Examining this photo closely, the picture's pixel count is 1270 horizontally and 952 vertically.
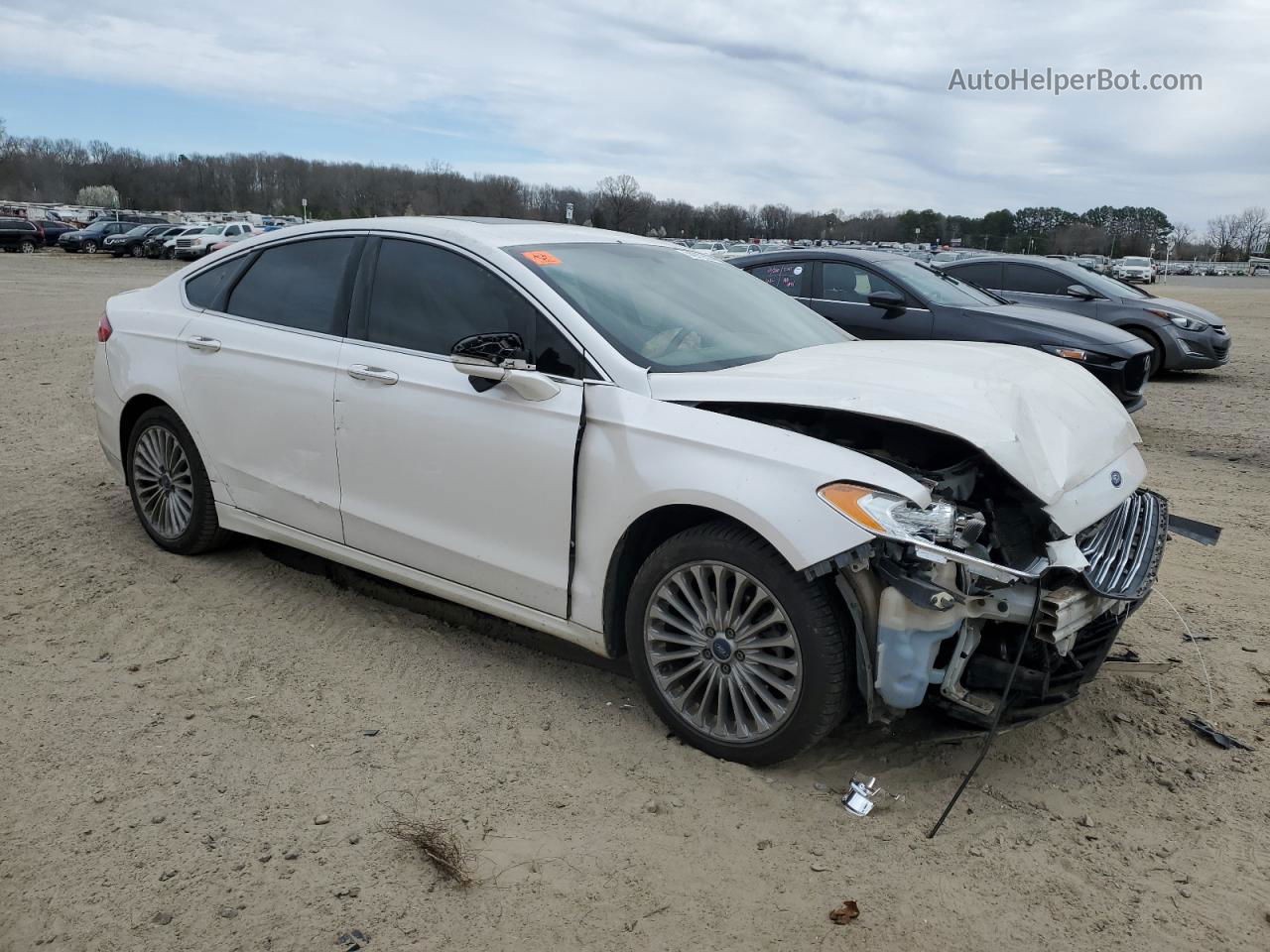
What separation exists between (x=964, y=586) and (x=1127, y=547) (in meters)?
0.94

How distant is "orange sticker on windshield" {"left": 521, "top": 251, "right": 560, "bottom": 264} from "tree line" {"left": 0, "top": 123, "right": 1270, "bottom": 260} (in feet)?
162

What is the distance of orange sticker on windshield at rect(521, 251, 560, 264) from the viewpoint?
3939 millimetres

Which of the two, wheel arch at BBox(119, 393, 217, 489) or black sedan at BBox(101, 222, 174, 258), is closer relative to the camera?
wheel arch at BBox(119, 393, 217, 489)

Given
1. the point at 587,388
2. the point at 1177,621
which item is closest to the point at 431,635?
the point at 587,388

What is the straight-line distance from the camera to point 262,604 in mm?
4711

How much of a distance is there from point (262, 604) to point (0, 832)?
1802 mm

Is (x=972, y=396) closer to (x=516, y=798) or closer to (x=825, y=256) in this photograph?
(x=516, y=798)

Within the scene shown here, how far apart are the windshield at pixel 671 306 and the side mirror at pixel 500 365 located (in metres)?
0.29

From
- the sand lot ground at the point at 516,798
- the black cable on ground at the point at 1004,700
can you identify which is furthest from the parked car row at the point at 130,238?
the black cable on ground at the point at 1004,700

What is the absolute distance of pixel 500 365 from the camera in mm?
3631

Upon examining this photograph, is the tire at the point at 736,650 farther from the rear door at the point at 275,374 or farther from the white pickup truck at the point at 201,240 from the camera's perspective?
the white pickup truck at the point at 201,240

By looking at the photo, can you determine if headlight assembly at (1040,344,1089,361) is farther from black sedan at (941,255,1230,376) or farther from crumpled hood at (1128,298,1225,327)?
crumpled hood at (1128,298,1225,327)

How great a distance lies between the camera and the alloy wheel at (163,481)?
5078 mm

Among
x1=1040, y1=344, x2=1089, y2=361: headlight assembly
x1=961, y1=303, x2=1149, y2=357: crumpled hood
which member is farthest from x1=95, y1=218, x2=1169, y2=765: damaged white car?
x1=1040, y1=344, x2=1089, y2=361: headlight assembly
